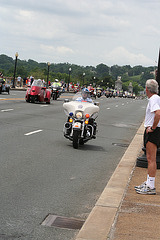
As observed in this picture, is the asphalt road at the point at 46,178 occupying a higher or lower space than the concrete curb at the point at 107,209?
lower

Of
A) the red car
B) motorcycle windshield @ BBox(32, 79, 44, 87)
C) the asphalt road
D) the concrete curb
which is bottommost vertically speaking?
the asphalt road

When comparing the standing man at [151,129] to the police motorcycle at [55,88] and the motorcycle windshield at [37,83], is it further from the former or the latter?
the police motorcycle at [55,88]

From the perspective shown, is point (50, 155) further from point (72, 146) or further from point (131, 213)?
point (131, 213)

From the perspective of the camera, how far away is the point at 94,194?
7508 millimetres

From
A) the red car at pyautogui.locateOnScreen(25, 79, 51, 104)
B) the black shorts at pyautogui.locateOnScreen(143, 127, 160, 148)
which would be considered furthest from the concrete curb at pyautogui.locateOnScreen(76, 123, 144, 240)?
the red car at pyautogui.locateOnScreen(25, 79, 51, 104)

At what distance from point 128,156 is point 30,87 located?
21627 millimetres

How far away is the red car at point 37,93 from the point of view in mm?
31233

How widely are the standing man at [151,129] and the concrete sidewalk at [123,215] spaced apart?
0.53 feet

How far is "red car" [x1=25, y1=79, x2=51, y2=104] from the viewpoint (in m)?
31.2

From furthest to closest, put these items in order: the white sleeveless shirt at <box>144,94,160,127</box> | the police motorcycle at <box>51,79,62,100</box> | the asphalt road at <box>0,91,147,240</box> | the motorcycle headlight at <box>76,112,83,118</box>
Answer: the police motorcycle at <box>51,79,62,100</box> → the motorcycle headlight at <box>76,112,83,118</box> → the white sleeveless shirt at <box>144,94,160,127</box> → the asphalt road at <box>0,91,147,240</box>

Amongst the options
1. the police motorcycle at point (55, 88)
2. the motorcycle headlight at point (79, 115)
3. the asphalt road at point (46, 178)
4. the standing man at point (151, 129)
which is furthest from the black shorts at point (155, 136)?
the police motorcycle at point (55, 88)

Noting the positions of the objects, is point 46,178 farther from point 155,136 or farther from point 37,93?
point 37,93

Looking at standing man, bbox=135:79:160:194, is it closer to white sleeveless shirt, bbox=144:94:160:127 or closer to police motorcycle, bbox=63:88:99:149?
white sleeveless shirt, bbox=144:94:160:127

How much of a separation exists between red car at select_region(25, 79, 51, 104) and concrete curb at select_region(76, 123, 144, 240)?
22239 millimetres
